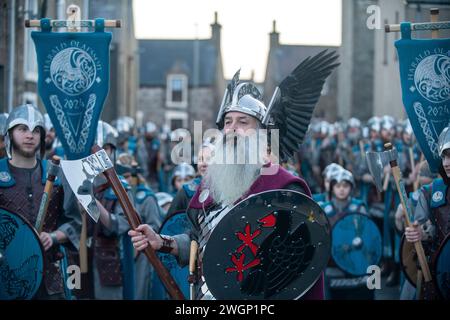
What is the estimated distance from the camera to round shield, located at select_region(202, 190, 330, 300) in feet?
14.0

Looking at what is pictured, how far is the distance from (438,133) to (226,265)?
2.30 m

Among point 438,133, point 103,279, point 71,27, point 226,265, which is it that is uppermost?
point 71,27

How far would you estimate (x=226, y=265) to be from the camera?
430 cm

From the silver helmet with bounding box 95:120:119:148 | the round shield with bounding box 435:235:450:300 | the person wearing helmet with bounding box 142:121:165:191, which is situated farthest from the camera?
the person wearing helmet with bounding box 142:121:165:191

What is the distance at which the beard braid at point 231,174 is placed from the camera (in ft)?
15.3

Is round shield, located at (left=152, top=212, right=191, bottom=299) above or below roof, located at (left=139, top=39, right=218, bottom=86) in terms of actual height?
below

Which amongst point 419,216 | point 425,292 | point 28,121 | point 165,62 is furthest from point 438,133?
point 165,62

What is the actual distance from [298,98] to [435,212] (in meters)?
1.24

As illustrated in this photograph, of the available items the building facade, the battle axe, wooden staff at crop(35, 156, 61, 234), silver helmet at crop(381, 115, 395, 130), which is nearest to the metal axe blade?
the battle axe

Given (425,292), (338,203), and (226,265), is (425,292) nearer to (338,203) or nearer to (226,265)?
(226,265)

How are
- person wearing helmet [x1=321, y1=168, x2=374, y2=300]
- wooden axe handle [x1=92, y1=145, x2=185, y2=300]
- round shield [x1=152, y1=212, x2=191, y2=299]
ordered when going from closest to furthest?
wooden axe handle [x1=92, y1=145, x2=185, y2=300]
round shield [x1=152, y1=212, x2=191, y2=299]
person wearing helmet [x1=321, y1=168, x2=374, y2=300]

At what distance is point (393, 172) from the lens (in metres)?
5.54

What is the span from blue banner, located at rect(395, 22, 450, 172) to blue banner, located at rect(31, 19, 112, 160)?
190 cm

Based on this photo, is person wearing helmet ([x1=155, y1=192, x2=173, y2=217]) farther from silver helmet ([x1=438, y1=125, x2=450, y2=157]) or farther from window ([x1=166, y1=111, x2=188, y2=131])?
window ([x1=166, y1=111, x2=188, y2=131])
